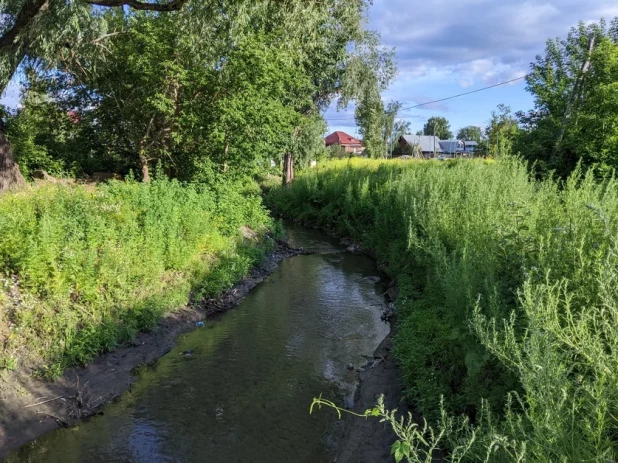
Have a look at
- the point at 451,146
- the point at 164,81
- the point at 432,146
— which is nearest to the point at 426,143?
the point at 432,146

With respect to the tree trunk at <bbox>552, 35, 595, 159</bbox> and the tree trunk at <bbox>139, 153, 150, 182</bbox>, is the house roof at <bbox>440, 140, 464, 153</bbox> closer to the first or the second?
the tree trunk at <bbox>552, 35, 595, 159</bbox>

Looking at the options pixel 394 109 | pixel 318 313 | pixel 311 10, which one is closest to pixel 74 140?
pixel 311 10

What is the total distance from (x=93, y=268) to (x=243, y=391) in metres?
2.94

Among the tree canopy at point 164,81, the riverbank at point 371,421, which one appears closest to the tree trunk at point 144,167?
the tree canopy at point 164,81

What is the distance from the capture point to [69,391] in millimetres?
5680

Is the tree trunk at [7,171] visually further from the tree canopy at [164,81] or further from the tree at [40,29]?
the tree canopy at [164,81]

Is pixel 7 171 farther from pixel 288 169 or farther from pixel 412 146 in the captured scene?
pixel 412 146

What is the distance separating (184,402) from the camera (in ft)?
18.9

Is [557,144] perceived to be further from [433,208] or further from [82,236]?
[82,236]

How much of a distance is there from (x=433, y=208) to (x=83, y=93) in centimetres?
1209

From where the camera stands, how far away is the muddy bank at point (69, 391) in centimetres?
507

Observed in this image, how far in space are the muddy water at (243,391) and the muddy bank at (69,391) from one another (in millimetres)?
159

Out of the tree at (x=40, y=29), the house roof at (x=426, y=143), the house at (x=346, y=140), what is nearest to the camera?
the tree at (x=40, y=29)

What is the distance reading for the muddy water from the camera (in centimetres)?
485
